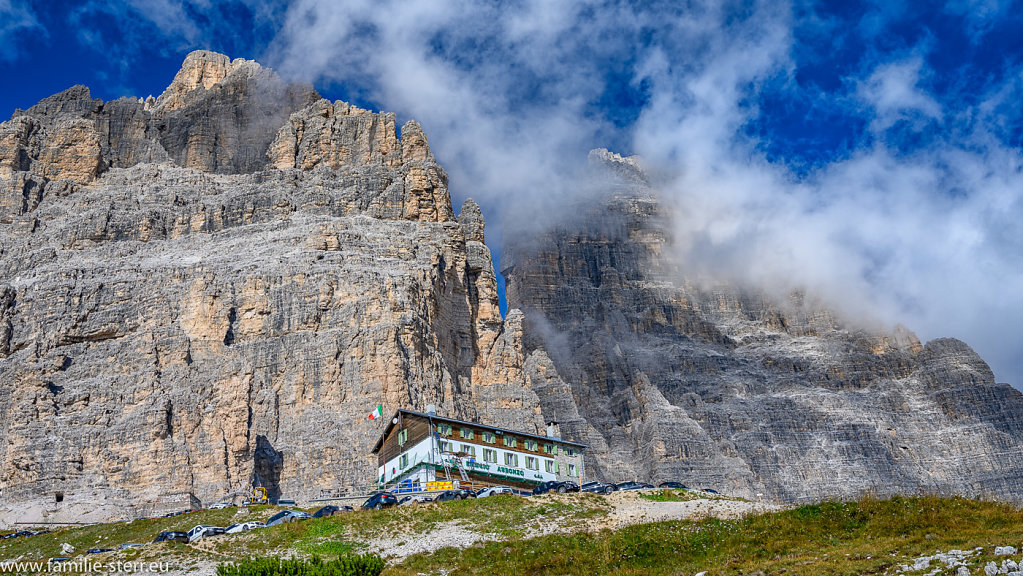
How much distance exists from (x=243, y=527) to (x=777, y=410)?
137 meters

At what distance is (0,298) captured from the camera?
95.5m

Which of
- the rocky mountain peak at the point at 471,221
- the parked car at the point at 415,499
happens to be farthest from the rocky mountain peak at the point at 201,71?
the parked car at the point at 415,499

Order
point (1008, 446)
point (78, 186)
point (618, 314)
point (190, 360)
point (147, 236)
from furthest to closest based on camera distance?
point (618, 314)
point (1008, 446)
point (78, 186)
point (147, 236)
point (190, 360)

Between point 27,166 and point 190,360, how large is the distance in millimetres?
44630

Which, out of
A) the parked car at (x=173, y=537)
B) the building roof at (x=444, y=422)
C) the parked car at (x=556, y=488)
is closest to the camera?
the parked car at (x=173, y=537)

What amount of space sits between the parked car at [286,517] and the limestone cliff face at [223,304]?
2413 centimetres

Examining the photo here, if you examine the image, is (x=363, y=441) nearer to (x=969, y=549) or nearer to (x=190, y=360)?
(x=190, y=360)

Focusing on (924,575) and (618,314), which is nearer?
(924,575)

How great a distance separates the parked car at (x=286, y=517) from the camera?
5176 cm

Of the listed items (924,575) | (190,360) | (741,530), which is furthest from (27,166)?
(924,575)

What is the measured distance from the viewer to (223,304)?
94125 mm

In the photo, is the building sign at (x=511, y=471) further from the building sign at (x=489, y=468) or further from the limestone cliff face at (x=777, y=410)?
the limestone cliff face at (x=777, y=410)

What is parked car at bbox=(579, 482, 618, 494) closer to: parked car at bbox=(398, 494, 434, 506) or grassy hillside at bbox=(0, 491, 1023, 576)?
grassy hillside at bbox=(0, 491, 1023, 576)

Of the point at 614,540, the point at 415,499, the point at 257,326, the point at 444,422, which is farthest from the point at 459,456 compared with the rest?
the point at 257,326
